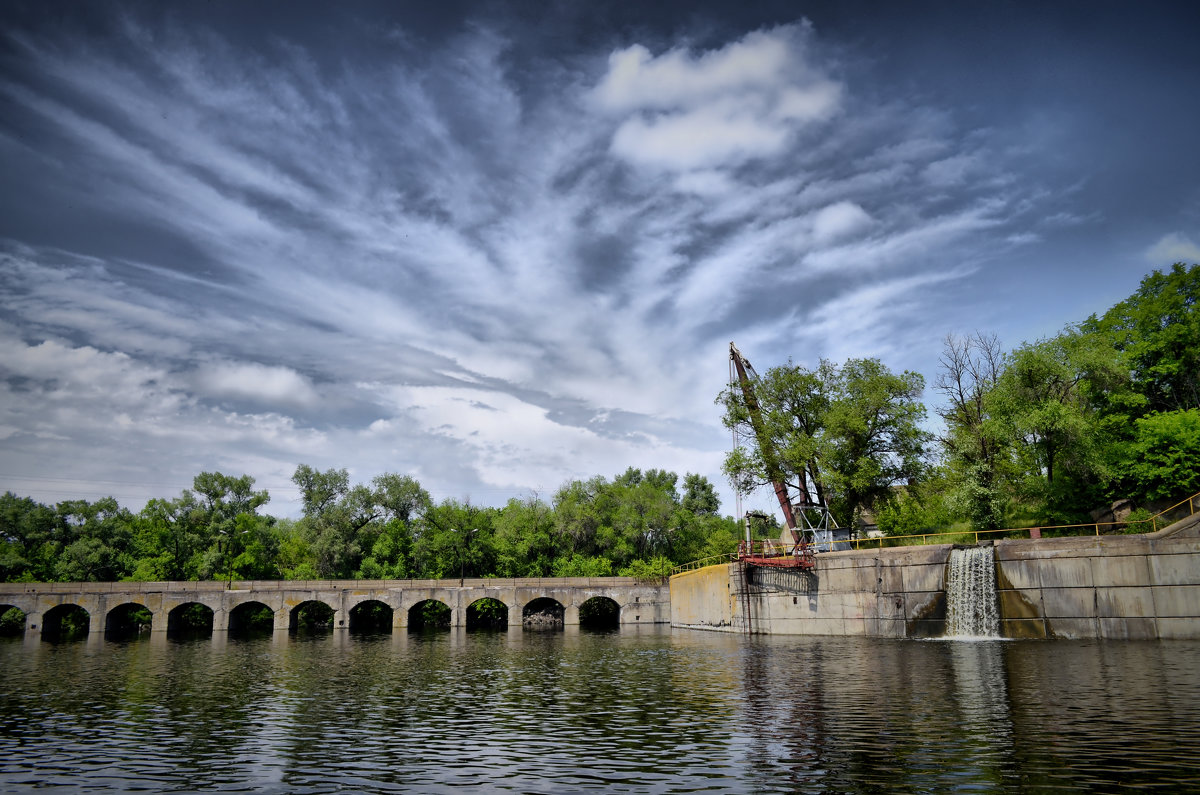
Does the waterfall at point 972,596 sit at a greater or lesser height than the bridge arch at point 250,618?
greater

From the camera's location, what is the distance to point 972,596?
123 ft

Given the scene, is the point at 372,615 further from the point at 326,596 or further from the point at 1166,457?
the point at 1166,457

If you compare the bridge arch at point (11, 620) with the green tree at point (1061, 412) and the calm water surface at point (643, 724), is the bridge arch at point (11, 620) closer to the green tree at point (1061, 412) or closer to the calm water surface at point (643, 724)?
the calm water surface at point (643, 724)

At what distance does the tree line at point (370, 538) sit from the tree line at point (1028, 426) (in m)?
31.8

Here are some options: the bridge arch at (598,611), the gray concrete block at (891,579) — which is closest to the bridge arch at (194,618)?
the bridge arch at (598,611)

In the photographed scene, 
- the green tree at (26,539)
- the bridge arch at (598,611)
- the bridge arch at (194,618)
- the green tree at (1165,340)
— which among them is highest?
the green tree at (1165,340)

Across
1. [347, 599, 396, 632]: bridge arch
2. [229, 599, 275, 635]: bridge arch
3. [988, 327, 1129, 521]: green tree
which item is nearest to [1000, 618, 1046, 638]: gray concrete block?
[988, 327, 1129, 521]: green tree

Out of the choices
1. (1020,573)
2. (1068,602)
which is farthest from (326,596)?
(1068,602)

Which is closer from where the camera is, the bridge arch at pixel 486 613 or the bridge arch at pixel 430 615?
the bridge arch at pixel 486 613

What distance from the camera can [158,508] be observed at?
92.2 metres

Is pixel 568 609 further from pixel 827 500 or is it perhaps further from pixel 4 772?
pixel 4 772

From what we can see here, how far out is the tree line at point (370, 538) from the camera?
8100 cm

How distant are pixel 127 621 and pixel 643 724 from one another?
85852 mm

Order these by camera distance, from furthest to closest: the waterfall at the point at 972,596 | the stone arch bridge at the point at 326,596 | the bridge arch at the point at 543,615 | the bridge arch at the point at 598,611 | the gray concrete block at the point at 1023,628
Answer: the bridge arch at the point at 598,611 < the bridge arch at the point at 543,615 < the stone arch bridge at the point at 326,596 < the waterfall at the point at 972,596 < the gray concrete block at the point at 1023,628
